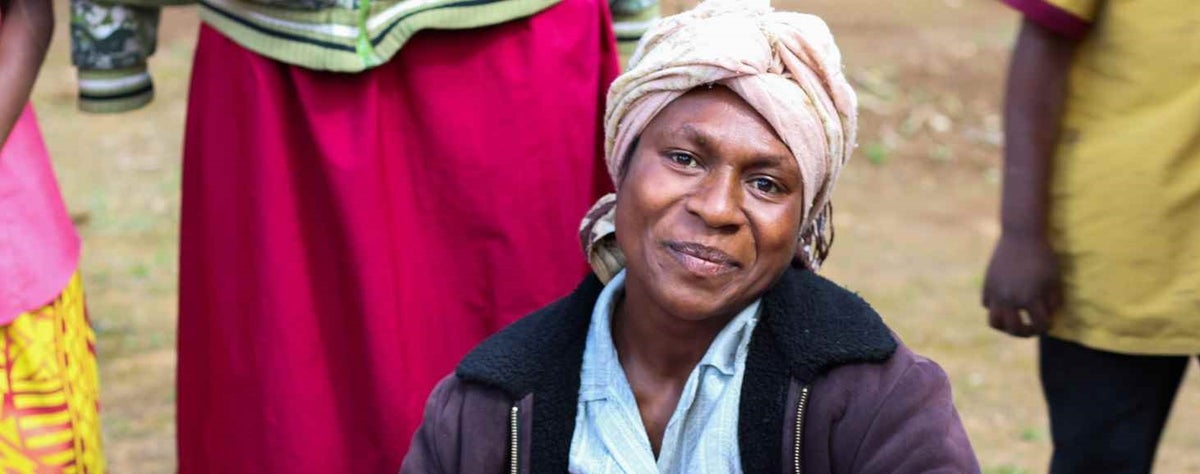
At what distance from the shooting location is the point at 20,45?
2957 mm

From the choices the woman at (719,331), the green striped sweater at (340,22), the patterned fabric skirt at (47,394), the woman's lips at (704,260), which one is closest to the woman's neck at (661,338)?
the woman at (719,331)

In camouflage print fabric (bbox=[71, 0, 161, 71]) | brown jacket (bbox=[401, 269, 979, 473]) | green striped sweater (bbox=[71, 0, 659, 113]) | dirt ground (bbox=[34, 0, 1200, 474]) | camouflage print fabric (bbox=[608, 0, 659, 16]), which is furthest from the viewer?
dirt ground (bbox=[34, 0, 1200, 474])

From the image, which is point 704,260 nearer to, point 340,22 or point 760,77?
point 760,77

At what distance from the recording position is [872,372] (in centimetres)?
238

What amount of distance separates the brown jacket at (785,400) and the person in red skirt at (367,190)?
66cm

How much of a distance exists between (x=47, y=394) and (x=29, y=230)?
0.28 m

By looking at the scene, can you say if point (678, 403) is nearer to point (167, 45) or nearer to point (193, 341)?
point (193, 341)

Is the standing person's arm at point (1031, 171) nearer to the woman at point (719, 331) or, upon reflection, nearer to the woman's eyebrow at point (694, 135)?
the woman at point (719, 331)

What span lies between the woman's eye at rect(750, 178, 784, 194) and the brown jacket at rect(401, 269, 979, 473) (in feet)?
0.48

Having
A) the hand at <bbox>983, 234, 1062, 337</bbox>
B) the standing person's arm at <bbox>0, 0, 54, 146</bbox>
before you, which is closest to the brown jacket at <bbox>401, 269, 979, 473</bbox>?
the hand at <bbox>983, 234, 1062, 337</bbox>

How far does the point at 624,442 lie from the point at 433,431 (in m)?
0.27

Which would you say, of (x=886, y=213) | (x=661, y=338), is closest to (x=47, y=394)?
(x=661, y=338)

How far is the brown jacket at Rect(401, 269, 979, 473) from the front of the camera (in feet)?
7.67

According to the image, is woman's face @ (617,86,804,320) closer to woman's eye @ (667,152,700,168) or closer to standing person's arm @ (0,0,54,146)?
woman's eye @ (667,152,700,168)
